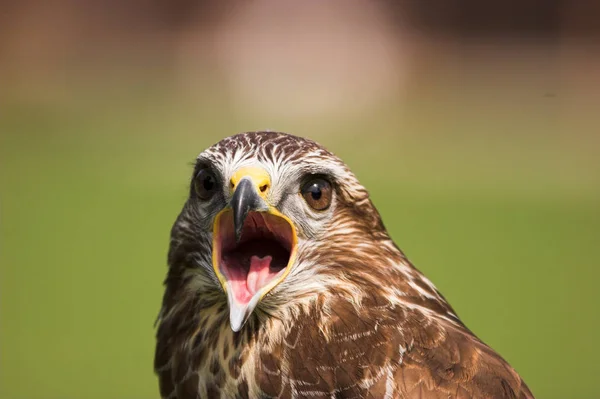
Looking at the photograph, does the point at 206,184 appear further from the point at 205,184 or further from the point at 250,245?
the point at 250,245

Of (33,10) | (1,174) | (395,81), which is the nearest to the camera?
(1,174)

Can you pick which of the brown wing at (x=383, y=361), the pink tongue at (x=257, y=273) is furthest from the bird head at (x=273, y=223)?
the brown wing at (x=383, y=361)

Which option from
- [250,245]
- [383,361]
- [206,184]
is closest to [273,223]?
[250,245]

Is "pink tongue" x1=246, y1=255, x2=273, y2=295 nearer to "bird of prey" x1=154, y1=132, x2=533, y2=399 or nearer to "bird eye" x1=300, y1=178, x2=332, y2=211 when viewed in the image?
"bird of prey" x1=154, y1=132, x2=533, y2=399

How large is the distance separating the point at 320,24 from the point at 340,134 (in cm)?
228

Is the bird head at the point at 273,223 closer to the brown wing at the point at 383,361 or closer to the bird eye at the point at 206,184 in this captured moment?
the bird eye at the point at 206,184

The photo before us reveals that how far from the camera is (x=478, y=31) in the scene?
1627 cm

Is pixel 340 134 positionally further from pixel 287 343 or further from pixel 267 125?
pixel 287 343

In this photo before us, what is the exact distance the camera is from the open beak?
1914mm

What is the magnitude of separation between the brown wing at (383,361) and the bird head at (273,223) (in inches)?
4.8

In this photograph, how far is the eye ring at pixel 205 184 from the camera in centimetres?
211

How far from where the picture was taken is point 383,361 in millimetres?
1917

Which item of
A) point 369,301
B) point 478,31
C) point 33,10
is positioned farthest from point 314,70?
point 369,301

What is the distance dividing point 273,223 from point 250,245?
3.9 inches
